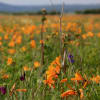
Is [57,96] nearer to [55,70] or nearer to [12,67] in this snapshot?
[55,70]

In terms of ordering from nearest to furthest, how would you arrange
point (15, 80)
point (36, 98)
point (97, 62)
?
point (36, 98)
point (15, 80)
point (97, 62)

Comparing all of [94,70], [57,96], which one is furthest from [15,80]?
[94,70]

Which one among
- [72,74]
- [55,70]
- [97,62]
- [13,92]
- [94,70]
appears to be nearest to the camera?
[13,92]

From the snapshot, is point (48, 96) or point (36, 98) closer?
point (36, 98)

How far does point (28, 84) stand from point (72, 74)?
379 mm

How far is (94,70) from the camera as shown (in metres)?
2.58

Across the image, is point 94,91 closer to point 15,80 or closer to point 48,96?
point 48,96

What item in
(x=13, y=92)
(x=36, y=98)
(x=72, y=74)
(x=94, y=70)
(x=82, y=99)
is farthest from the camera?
(x=94, y=70)

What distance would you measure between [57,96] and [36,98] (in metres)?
0.16

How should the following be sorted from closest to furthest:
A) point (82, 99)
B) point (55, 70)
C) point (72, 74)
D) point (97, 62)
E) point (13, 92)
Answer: point (82, 99) < point (13, 92) < point (55, 70) < point (72, 74) < point (97, 62)

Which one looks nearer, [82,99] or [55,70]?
[82,99]

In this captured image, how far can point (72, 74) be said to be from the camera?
205 centimetres

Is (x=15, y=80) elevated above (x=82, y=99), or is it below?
below

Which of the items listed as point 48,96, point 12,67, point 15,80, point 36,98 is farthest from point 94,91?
point 12,67
